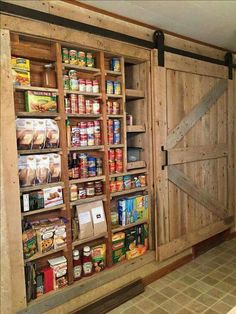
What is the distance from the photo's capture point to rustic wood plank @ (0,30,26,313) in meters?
1.79

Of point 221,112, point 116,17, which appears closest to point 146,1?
point 116,17

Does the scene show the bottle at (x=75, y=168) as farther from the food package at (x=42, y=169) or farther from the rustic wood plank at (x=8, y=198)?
the rustic wood plank at (x=8, y=198)

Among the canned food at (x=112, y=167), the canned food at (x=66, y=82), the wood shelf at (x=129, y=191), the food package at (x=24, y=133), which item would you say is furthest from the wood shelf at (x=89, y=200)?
the canned food at (x=66, y=82)

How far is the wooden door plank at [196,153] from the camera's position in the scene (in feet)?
9.53

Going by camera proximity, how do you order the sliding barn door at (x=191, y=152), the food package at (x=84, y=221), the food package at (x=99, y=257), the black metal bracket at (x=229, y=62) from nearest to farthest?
the food package at (x=84, y=221), the food package at (x=99, y=257), the sliding barn door at (x=191, y=152), the black metal bracket at (x=229, y=62)

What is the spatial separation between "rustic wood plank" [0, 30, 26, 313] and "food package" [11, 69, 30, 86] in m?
0.12

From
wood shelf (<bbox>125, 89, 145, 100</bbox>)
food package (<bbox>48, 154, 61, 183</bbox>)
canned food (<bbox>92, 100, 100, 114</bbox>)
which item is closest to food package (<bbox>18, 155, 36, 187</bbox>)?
food package (<bbox>48, 154, 61, 183</bbox>)

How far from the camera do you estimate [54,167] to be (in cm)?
211

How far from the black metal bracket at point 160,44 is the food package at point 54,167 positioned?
145 centimetres

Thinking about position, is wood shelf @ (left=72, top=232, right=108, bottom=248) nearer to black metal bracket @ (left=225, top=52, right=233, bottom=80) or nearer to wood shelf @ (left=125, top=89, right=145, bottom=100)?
wood shelf @ (left=125, top=89, right=145, bottom=100)

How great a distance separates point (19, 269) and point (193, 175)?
2160 mm

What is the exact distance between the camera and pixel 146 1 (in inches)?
83.4

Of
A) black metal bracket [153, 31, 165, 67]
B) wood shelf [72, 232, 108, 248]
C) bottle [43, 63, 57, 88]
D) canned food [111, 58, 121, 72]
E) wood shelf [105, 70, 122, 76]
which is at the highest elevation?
black metal bracket [153, 31, 165, 67]

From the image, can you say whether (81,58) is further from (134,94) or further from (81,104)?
(134,94)
